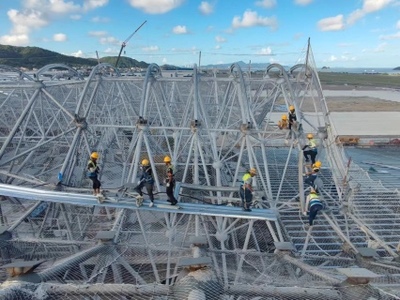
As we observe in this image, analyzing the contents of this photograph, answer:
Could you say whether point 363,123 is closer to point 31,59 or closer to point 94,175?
point 94,175

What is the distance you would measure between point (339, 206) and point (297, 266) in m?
8.65

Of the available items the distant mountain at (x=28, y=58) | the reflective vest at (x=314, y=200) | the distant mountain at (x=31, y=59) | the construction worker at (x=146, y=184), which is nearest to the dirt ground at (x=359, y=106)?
the reflective vest at (x=314, y=200)

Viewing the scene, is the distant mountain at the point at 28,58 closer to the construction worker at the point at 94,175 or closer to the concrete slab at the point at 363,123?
the concrete slab at the point at 363,123

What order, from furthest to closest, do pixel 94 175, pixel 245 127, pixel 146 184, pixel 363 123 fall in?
pixel 363 123 < pixel 245 127 < pixel 94 175 < pixel 146 184

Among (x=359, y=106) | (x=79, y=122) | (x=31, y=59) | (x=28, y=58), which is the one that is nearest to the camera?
(x=79, y=122)

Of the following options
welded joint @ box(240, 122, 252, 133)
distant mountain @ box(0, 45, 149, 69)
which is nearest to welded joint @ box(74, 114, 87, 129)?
welded joint @ box(240, 122, 252, 133)

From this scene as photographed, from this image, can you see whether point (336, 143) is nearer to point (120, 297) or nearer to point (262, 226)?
point (262, 226)

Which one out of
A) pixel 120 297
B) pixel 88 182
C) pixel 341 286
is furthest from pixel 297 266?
pixel 88 182

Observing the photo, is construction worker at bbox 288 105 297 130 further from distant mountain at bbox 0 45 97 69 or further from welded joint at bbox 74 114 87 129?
distant mountain at bbox 0 45 97 69

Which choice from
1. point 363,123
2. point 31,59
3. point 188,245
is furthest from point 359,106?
point 31,59

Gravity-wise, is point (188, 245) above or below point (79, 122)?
below

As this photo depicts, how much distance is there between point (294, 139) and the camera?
14.5 metres

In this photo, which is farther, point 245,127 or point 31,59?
point 31,59

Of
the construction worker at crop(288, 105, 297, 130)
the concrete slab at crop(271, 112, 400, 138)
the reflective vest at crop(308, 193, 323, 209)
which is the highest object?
the construction worker at crop(288, 105, 297, 130)
